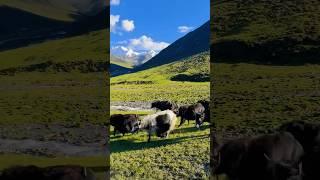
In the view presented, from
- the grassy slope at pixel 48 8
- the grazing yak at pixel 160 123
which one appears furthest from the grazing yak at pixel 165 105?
the grassy slope at pixel 48 8

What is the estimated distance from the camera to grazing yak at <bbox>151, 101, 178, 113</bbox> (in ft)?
51.1

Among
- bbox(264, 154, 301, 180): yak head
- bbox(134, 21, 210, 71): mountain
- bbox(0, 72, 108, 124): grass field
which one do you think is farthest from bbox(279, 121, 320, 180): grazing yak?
bbox(0, 72, 108, 124): grass field

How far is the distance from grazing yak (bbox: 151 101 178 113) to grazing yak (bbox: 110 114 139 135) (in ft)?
2.09

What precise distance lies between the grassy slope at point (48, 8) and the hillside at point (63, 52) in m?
0.62

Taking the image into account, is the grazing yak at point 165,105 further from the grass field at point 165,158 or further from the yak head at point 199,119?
the grass field at point 165,158

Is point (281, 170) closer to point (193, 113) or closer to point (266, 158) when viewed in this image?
point (266, 158)

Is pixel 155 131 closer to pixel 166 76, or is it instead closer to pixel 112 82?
pixel 112 82

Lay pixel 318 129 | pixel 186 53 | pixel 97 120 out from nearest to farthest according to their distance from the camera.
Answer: pixel 318 129
pixel 97 120
pixel 186 53

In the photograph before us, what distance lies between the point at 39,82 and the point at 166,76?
179 inches

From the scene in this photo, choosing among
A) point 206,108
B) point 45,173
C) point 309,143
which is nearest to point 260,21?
point 206,108

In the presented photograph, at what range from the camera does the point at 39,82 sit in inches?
584

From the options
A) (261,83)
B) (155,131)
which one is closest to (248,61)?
(261,83)

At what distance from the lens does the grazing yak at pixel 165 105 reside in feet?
51.1

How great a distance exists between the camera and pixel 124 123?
15508mm
